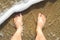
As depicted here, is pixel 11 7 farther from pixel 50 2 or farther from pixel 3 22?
pixel 50 2

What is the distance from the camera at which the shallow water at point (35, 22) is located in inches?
60.9

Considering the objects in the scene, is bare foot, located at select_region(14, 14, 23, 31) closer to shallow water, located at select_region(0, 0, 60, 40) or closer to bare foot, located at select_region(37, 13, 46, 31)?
shallow water, located at select_region(0, 0, 60, 40)

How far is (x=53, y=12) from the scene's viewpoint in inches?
65.8

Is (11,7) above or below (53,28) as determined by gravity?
above

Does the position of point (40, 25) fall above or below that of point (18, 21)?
below

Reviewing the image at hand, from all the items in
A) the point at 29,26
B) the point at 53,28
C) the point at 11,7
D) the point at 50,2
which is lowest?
the point at 53,28

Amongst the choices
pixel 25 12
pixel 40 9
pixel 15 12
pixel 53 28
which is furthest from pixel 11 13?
pixel 53 28

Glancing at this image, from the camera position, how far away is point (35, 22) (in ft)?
5.28

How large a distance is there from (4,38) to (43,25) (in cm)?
34

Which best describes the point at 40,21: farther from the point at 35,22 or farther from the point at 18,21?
the point at 18,21

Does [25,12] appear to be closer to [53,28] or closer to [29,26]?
[29,26]

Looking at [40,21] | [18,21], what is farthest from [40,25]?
[18,21]

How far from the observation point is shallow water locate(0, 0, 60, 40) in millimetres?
Result: 1546

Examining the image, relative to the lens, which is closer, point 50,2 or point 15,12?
point 15,12
